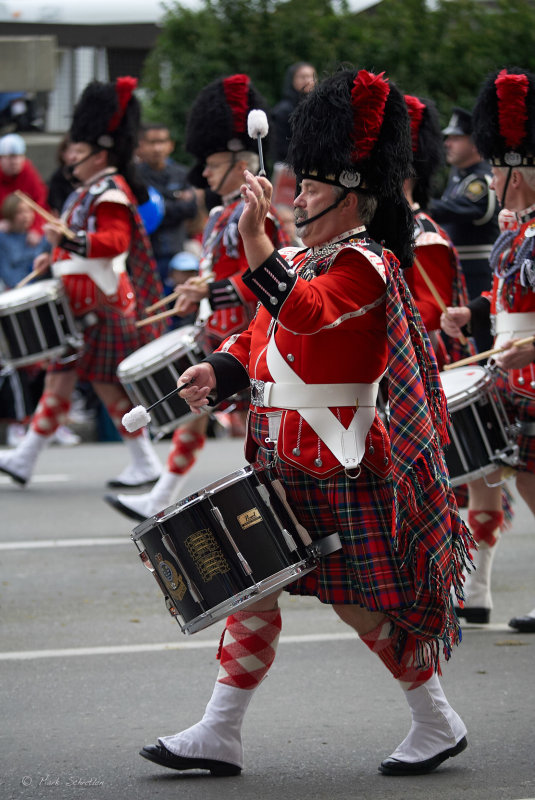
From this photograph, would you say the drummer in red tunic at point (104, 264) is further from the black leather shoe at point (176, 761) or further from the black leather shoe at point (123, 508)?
the black leather shoe at point (176, 761)

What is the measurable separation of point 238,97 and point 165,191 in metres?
4.38

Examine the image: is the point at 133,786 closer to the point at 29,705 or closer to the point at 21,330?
the point at 29,705

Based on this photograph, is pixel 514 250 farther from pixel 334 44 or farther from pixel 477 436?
pixel 334 44

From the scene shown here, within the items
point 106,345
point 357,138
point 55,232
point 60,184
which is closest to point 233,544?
point 357,138

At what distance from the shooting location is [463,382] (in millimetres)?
5055

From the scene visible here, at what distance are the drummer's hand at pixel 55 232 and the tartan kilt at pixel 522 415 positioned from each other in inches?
126

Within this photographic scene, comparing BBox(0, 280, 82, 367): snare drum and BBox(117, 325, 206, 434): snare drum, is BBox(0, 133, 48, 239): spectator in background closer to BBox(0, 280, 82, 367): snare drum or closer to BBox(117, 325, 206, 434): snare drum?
BBox(0, 280, 82, 367): snare drum

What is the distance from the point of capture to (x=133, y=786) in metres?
3.66

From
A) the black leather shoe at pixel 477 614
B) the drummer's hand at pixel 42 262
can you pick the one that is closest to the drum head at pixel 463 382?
the black leather shoe at pixel 477 614

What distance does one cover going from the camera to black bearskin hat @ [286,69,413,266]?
3.53 meters

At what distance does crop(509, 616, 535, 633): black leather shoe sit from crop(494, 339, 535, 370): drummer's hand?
3.34ft

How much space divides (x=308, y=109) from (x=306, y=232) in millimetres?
319

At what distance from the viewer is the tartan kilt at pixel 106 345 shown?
790cm

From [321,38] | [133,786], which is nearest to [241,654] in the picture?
[133,786]
